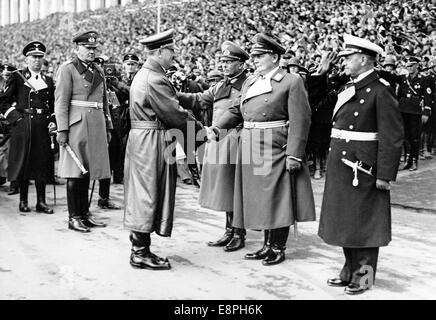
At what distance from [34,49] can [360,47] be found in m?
4.68

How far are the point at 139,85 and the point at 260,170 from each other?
1.31 meters

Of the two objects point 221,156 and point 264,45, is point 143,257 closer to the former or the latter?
point 221,156

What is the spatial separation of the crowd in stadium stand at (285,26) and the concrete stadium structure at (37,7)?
2223cm

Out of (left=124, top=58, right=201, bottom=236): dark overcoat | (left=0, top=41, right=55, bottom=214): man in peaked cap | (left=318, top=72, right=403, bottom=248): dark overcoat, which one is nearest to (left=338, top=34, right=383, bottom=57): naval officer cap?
(left=318, top=72, right=403, bottom=248): dark overcoat

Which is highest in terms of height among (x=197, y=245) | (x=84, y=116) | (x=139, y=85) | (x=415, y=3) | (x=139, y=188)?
(x=415, y=3)

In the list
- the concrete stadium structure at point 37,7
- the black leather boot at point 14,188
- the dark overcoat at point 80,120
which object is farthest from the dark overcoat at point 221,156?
the concrete stadium structure at point 37,7

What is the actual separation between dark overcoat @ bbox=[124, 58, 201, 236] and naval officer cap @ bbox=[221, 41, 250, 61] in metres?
0.93

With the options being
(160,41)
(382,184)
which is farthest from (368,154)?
(160,41)

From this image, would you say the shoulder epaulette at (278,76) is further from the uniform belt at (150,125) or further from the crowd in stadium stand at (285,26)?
the crowd in stadium stand at (285,26)

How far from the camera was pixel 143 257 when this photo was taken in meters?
5.04

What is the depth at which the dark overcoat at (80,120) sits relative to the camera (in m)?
6.54

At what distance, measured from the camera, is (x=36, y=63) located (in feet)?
25.0

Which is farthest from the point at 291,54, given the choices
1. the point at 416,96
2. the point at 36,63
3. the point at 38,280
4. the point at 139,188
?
the point at 38,280

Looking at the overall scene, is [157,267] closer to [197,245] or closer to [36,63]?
[197,245]
